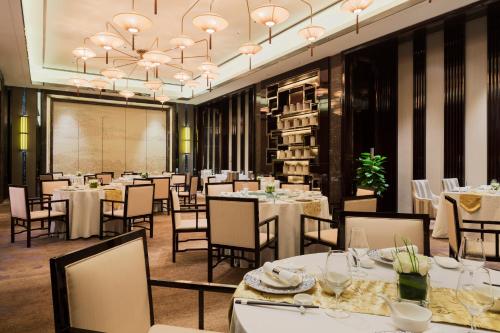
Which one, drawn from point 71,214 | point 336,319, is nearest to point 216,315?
point 336,319

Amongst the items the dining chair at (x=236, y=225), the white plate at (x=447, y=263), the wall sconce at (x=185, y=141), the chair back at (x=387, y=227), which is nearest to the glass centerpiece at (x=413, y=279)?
the white plate at (x=447, y=263)

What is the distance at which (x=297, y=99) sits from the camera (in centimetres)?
809

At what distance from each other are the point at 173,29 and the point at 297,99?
314cm

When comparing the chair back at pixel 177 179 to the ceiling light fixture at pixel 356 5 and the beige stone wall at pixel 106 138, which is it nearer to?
the beige stone wall at pixel 106 138

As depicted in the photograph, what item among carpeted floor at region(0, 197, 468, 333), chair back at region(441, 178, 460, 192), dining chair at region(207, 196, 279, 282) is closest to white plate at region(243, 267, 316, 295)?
carpeted floor at region(0, 197, 468, 333)

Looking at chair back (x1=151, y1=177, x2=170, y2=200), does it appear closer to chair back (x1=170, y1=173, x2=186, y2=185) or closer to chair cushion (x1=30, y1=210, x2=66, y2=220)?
chair back (x1=170, y1=173, x2=186, y2=185)

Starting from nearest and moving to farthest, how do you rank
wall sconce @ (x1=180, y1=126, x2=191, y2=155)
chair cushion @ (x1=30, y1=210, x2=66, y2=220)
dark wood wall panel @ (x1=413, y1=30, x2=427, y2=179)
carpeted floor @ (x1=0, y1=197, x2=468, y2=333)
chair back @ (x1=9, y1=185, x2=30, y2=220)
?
carpeted floor @ (x1=0, y1=197, x2=468, y2=333) < chair back @ (x1=9, y1=185, x2=30, y2=220) < chair cushion @ (x1=30, y1=210, x2=66, y2=220) < dark wood wall panel @ (x1=413, y1=30, x2=427, y2=179) < wall sconce @ (x1=180, y1=126, x2=191, y2=155)

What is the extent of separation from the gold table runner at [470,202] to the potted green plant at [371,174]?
2070 millimetres

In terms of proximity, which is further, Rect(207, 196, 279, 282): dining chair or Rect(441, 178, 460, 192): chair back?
Rect(441, 178, 460, 192): chair back

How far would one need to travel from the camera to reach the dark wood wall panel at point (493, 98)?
5.67 m

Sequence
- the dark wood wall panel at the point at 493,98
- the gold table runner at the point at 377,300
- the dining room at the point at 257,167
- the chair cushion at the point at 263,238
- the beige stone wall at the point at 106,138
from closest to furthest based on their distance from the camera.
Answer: the gold table runner at the point at 377,300, the dining room at the point at 257,167, the chair cushion at the point at 263,238, the dark wood wall panel at the point at 493,98, the beige stone wall at the point at 106,138

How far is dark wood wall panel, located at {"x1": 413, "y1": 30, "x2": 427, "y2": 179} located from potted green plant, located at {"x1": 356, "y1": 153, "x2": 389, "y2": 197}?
87 cm

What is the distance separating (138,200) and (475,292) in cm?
435

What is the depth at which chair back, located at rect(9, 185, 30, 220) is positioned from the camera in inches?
175
